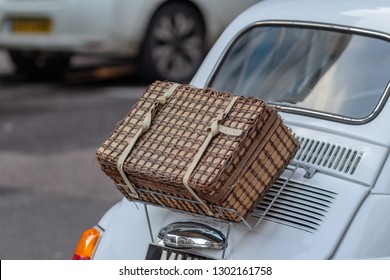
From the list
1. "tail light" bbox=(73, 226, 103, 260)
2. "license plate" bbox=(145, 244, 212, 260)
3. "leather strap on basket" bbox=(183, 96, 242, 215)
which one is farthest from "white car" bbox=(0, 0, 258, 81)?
"leather strap on basket" bbox=(183, 96, 242, 215)

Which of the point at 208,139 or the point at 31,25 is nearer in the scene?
the point at 208,139

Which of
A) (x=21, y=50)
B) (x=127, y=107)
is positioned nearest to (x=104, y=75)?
(x=21, y=50)

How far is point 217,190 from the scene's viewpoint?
3211mm

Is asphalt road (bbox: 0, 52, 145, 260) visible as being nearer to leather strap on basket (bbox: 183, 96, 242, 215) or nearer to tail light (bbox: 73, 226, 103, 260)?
tail light (bbox: 73, 226, 103, 260)

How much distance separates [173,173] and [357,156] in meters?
0.76

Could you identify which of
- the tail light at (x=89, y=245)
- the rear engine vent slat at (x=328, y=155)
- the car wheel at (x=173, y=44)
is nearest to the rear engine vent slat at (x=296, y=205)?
the rear engine vent slat at (x=328, y=155)

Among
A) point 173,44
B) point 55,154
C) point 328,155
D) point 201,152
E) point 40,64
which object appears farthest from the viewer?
point 40,64

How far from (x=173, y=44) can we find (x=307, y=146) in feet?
20.8

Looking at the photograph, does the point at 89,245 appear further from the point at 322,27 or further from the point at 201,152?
the point at 322,27

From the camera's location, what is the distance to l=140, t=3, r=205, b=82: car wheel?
984 cm

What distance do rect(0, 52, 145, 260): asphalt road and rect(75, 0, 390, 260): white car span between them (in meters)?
1.90

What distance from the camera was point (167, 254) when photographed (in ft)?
11.6

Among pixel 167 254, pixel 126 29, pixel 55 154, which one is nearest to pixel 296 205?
pixel 167 254

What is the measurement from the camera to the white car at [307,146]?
3.39m
